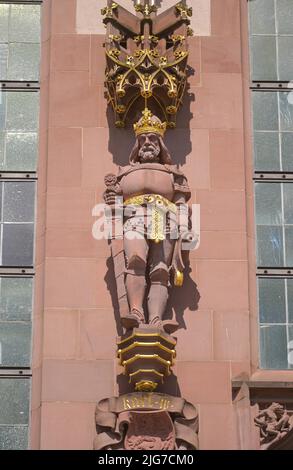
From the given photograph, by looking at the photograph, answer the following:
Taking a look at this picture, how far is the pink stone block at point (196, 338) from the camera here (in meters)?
13.9

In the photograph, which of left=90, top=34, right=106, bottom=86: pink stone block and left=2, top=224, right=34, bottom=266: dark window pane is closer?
left=2, top=224, right=34, bottom=266: dark window pane

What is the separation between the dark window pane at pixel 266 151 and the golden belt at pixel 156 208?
133 centimetres

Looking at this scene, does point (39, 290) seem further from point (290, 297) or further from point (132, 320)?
point (290, 297)

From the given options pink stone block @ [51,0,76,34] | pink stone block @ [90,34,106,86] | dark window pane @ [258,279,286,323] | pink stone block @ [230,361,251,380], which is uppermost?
pink stone block @ [51,0,76,34]

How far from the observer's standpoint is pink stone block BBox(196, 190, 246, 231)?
47.4 feet

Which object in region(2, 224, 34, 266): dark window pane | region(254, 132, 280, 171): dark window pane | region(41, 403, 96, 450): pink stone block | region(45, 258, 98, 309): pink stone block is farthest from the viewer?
region(254, 132, 280, 171): dark window pane

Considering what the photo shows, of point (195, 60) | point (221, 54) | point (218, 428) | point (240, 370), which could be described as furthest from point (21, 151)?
point (218, 428)

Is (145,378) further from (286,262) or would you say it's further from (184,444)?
(286,262)

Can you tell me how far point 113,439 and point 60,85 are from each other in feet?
12.6

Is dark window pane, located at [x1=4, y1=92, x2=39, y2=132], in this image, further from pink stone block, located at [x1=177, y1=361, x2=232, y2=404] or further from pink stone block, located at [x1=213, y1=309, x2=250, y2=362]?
pink stone block, located at [x1=177, y1=361, x2=232, y2=404]

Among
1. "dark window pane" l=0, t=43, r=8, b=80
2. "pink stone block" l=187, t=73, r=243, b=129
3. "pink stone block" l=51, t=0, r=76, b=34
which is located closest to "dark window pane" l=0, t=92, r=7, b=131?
"dark window pane" l=0, t=43, r=8, b=80

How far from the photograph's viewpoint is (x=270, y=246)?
48.0ft

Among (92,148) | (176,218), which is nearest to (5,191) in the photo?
(92,148)

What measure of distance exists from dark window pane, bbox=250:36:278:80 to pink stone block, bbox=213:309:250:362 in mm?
Answer: 2798
